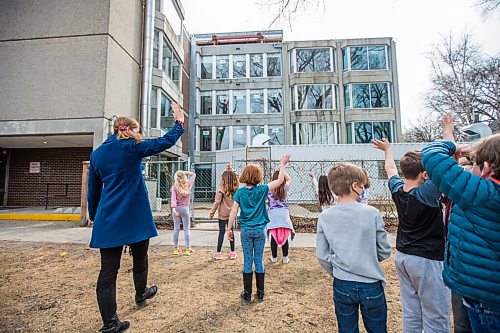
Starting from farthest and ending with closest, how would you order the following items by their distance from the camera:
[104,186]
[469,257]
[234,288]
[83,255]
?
[83,255] < [234,288] < [104,186] < [469,257]

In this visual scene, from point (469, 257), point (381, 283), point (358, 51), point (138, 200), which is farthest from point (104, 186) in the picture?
point (358, 51)

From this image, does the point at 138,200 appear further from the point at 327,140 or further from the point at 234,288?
the point at 327,140

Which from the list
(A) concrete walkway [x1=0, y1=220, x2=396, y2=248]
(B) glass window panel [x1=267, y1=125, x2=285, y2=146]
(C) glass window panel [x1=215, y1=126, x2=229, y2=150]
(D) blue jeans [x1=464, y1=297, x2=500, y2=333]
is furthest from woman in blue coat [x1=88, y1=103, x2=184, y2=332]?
(C) glass window panel [x1=215, y1=126, x2=229, y2=150]

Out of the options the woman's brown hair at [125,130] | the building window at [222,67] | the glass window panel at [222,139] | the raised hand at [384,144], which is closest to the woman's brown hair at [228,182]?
the woman's brown hair at [125,130]

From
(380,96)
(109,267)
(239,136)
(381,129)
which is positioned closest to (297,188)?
(239,136)

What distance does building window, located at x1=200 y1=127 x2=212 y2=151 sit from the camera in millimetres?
25109

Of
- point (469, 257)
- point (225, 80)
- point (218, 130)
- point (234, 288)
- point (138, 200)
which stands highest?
point (225, 80)

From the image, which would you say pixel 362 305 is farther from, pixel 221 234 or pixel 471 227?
pixel 221 234

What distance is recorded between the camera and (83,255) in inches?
227

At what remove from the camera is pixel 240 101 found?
1008 inches

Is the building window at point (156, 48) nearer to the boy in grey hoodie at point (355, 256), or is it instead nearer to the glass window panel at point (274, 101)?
the glass window panel at point (274, 101)

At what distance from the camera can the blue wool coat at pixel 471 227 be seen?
4.63 feet

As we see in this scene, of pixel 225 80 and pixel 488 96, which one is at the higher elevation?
pixel 225 80

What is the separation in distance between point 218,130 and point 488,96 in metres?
23.5
